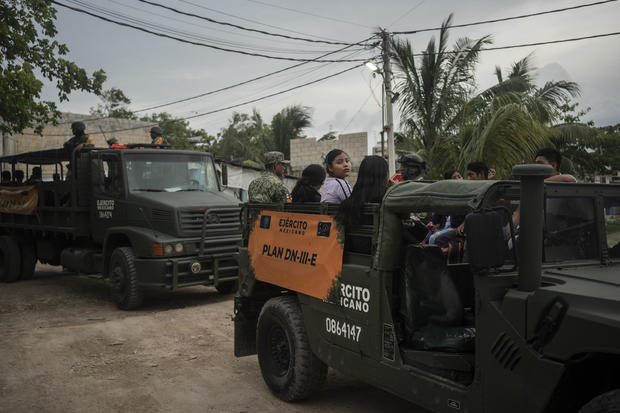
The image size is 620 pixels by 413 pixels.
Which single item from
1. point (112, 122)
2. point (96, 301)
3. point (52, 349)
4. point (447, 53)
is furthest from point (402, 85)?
point (112, 122)

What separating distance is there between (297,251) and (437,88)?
1136 centimetres

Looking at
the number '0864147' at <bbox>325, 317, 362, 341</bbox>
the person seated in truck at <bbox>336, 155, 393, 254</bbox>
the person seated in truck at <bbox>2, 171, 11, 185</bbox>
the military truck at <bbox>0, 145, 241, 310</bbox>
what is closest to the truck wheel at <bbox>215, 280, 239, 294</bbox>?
the military truck at <bbox>0, 145, 241, 310</bbox>

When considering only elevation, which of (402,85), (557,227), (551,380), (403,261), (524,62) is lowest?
(551,380)

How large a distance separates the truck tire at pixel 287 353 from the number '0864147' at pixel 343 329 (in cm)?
38

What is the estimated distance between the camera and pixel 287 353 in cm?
482

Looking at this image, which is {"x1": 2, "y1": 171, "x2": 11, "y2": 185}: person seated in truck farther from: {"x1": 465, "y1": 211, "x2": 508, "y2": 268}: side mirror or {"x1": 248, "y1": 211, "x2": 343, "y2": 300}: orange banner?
{"x1": 465, "y1": 211, "x2": 508, "y2": 268}: side mirror

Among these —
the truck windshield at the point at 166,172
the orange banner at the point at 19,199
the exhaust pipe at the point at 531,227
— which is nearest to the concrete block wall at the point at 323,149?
the truck windshield at the point at 166,172

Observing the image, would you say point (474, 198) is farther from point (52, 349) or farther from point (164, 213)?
point (164, 213)

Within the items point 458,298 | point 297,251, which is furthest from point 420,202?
point 297,251

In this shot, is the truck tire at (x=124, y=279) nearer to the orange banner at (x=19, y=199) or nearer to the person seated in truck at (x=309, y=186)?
the orange banner at (x=19, y=199)

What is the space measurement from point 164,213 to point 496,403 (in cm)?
666

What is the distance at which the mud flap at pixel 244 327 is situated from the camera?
5.40 m

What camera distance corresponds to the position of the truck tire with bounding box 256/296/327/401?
454cm

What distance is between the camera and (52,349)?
6.62 meters
